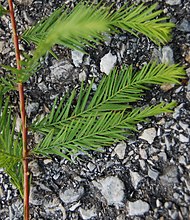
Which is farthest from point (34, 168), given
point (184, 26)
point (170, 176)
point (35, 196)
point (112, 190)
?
point (184, 26)

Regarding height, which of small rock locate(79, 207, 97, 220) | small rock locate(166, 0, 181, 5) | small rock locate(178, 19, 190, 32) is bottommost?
small rock locate(79, 207, 97, 220)

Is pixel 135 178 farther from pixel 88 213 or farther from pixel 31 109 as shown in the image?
pixel 31 109

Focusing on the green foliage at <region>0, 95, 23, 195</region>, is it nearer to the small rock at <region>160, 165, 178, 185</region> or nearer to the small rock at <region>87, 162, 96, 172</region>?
the small rock at <region>87, 162, 96, 172</region>

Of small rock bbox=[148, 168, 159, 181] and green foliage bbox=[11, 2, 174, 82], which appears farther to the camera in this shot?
small rock bbox=[148, 168, 159, 181]

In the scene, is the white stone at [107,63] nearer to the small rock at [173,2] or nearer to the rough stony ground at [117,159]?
the rough stony ground at [117,159]

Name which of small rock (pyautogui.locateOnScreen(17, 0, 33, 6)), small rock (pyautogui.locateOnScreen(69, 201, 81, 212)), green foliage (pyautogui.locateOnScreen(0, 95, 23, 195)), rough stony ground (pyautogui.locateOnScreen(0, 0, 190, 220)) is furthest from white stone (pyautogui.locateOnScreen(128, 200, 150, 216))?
small rock (pyautogui.locateOnScreen(17, 0, 33, 6))

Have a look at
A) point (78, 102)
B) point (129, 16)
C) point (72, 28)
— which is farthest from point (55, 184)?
point (72, 28)

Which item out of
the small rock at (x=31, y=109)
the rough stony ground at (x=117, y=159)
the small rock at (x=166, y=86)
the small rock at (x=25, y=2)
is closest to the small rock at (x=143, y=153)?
the rough stony ground at (x=117, y=159)

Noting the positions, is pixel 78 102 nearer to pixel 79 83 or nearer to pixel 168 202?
pixel 79 83
